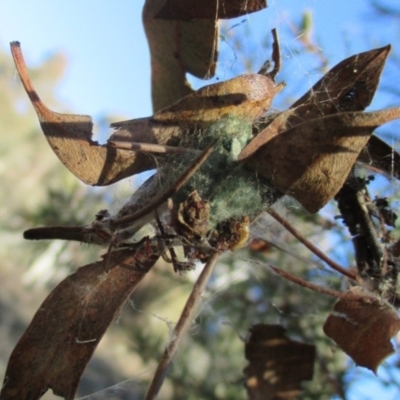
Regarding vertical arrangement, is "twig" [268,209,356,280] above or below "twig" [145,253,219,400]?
above

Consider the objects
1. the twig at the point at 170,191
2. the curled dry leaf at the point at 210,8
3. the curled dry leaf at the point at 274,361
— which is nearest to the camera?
the twig at the point at 170,191

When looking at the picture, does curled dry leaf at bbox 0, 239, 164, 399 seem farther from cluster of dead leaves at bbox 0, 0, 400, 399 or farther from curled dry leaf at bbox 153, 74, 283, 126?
curled dry leaf at bbox 153, 74, 283, 126

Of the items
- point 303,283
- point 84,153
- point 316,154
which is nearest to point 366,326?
point 303,283

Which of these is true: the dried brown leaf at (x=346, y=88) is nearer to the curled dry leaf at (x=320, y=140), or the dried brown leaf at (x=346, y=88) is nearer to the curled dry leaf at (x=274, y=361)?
the curled dry leaf at (x=320, y=140)

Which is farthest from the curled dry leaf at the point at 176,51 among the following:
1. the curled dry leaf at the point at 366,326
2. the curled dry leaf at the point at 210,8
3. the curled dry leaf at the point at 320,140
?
the curled dry leaf at the point at 366,326

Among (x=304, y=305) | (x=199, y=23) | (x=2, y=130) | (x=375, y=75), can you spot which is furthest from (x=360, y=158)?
(x=2, y=130)

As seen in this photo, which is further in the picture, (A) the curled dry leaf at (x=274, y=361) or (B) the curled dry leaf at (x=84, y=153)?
(A) the curled dry leaf at (x=274, y=361)

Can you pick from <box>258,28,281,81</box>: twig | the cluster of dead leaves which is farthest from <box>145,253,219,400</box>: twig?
<box>258,28,281,81</box>: twig
